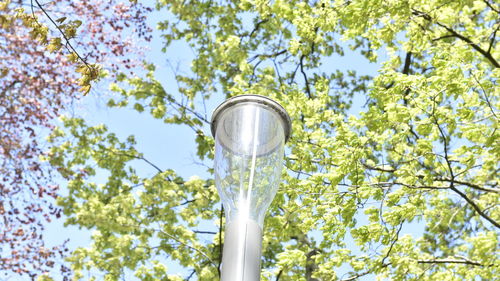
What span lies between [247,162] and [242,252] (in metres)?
0.51

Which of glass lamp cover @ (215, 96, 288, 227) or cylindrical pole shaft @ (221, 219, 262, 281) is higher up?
glass lamp cover @ (215, 96, 288, 227)

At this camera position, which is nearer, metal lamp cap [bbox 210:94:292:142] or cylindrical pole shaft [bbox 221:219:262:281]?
cylindrical pole shaft [bbox 221:219:262:281]

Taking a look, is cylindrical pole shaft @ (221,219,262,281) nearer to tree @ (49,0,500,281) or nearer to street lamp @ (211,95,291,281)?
street lamp @ (211,95,291,281)

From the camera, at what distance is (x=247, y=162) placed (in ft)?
9.96

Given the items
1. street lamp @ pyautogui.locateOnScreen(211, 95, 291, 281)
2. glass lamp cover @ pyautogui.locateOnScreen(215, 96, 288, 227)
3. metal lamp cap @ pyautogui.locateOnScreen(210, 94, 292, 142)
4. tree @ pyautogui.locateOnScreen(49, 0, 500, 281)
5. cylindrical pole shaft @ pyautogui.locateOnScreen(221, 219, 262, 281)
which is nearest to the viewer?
cylindrical pole shaft @ pyautogui.locateOnScreen(221, 219, 262, 281)

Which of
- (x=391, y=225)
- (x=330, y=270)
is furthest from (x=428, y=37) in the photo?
(x=330, y=270)

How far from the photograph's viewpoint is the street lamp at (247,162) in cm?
283

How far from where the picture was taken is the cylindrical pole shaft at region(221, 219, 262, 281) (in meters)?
2.64

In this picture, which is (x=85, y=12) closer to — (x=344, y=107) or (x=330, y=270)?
(x=344, y=107)

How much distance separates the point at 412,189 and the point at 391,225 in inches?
17.3

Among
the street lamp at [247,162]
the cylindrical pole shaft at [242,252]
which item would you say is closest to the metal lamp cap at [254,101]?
the street lamp at [247,162]

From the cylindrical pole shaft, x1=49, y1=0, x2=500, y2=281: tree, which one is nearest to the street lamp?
the cylindrical pole shaft

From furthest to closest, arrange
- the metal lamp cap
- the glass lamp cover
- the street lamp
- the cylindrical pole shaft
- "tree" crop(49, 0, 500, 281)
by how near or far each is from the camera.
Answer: "tree" crop(49, 0, 500, 281) → the metal lamp cap → the glass lamp cover → the street lamp → the cylindrical pole shaft

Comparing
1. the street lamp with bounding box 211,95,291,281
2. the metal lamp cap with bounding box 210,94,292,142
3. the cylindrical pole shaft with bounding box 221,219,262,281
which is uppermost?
the metal lamp cap with bounding box 210,94,292,142
